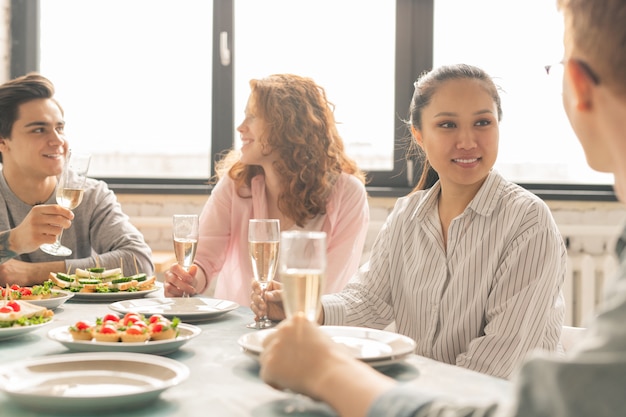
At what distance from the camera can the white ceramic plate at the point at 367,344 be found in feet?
3.84

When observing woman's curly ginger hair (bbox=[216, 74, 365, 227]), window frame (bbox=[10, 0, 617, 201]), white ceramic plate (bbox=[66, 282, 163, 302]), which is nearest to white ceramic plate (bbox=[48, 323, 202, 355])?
white ceramic plate (bbox=[66, 282, 163, 302])

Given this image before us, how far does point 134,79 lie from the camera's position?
417 centimetres

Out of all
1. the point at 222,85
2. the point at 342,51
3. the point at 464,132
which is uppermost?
the point at 342,51

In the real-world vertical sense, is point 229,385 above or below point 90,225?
below

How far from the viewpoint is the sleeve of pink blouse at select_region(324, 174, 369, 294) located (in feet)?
8.55

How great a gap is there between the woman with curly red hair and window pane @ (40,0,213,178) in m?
1.47

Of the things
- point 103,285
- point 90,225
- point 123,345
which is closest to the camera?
point 123,345

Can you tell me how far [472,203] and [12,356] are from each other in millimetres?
1139

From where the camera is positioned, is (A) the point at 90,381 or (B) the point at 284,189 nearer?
(A) the point at 90,381

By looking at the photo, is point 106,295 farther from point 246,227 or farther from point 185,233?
point 246,227

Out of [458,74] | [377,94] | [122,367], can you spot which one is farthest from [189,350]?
[377,94]

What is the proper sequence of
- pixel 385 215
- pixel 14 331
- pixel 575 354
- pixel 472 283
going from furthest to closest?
pixel 385 215 < pixel 472 283 < pixel 14 331 < pixel 575 354

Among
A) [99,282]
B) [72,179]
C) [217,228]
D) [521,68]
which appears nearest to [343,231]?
[217,228]

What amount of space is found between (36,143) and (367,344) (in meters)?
2.01
